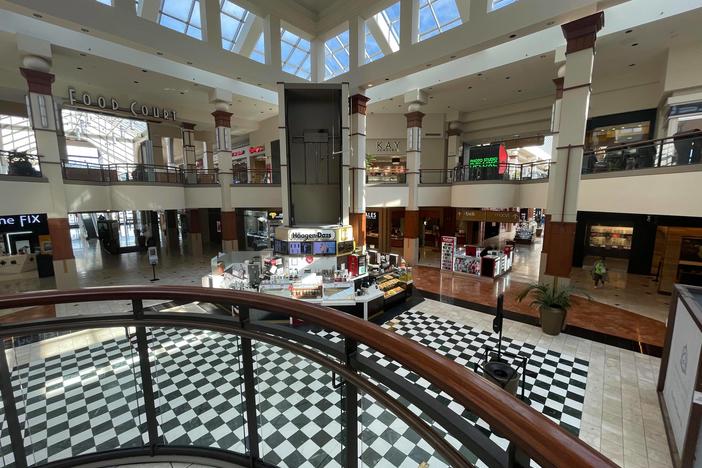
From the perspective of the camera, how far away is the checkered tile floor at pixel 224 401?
185 centimetres

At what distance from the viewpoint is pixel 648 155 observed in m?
7.59

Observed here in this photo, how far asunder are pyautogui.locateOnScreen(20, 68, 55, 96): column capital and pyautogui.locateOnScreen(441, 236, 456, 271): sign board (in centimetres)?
1425

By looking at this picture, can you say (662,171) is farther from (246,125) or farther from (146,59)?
(246,125)

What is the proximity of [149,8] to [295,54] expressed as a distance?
638 centimetres

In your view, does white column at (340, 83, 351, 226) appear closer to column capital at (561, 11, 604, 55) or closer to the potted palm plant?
column capital at (561, 11, 604, 55)

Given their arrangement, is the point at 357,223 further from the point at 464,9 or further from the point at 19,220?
the point at 19,220

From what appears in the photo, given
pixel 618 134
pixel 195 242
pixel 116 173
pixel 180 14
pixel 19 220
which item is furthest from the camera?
pixel 195 242

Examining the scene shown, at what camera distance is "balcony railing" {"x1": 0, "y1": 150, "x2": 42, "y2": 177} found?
846cm

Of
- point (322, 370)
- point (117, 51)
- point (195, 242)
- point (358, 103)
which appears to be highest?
point (117, 51)

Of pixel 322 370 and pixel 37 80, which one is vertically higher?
pixel 37 80

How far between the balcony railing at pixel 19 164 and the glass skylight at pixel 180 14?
595cm

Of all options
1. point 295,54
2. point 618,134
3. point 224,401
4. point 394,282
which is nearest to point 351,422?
point 224,401

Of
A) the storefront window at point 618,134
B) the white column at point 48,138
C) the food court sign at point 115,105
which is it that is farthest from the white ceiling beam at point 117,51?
the storefront window at point 618,134

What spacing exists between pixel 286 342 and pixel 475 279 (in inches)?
458
